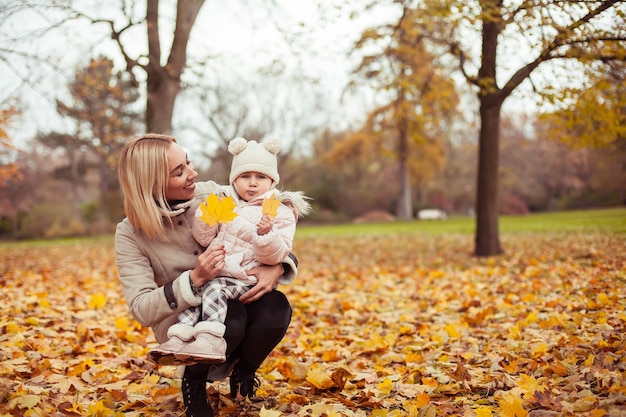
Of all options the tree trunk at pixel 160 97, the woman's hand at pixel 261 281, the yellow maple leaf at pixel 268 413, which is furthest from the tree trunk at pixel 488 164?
the yellow maple leaf at pixel 268 413

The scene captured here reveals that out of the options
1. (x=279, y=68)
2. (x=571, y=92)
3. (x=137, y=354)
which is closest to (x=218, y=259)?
(x=137, y=354)

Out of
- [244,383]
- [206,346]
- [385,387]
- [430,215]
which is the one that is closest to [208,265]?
[206,346]

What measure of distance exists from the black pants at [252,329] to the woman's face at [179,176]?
63 cm

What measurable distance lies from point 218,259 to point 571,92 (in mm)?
6358

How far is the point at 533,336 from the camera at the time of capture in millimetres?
3643

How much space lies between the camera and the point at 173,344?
2395mm

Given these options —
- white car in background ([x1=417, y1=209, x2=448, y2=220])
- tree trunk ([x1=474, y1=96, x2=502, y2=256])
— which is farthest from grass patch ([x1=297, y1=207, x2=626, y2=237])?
white car in background ([x1=417, y1=209, x2=448, y2=220])

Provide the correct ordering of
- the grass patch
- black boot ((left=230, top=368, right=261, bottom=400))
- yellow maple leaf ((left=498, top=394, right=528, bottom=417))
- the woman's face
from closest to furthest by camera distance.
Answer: yellow maple leaf ((left=498, top=394, right=528, bottom=417))
the woman's face
black boot ((left=230, top=368, right=261, bottom=400))
the grass patch

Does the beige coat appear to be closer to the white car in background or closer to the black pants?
the black pants

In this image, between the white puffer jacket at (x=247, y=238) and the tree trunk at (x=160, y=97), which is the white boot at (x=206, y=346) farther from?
the tree trunk at (x=160, y=97)

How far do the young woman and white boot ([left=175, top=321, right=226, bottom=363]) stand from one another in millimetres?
122

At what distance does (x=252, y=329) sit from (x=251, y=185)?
2.46ft

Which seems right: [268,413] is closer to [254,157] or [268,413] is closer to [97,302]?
[254,157]

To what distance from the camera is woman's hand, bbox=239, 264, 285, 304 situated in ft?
8.69
